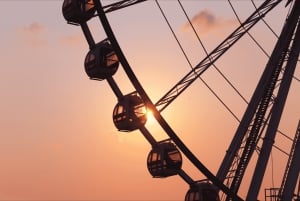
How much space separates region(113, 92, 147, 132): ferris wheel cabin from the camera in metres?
37.1

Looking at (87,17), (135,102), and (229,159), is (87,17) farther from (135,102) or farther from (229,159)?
(229,159)

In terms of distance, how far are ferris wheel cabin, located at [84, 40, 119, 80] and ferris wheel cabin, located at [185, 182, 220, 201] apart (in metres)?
6.15

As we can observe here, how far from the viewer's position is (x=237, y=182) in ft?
132

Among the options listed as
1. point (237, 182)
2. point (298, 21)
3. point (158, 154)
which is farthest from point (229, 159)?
point (298, 21)

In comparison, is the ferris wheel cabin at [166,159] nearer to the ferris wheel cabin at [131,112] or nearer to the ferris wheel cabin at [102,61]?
the ferris wheel cabin at [131,112]

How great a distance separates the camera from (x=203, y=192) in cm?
3734

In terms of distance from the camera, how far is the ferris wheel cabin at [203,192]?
37344mm

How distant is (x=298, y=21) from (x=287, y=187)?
7694 mm

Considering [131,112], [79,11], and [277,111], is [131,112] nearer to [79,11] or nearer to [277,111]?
[79,11]

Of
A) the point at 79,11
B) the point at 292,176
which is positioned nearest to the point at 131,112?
the point at 79,11

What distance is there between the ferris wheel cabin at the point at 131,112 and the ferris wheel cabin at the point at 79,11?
159 inches

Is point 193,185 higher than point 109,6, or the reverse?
point 109,6

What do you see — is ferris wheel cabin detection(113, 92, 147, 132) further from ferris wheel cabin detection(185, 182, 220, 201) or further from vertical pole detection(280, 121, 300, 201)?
vertical pole detection(280, 121, 300, 201)

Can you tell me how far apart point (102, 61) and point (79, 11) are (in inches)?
98.1
